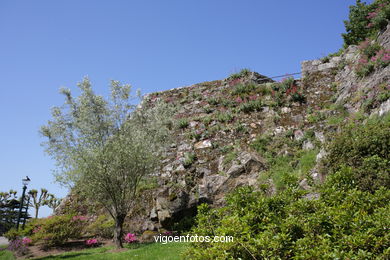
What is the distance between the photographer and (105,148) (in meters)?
12.9

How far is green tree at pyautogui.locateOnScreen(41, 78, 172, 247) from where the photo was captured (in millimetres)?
12617

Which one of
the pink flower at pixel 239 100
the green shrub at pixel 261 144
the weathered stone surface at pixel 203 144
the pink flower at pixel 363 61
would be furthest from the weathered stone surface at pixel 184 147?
the pink flower at pixel 363 61

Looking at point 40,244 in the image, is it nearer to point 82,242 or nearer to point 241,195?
point 82,242

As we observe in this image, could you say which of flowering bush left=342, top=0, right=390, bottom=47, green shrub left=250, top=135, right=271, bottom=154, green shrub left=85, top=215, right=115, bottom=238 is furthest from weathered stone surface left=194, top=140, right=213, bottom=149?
flowering bush left=342, top=0, right=390, bottom=47

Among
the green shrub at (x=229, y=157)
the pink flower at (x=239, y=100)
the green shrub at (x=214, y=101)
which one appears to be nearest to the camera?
the green shrub at (x=229, y=157)

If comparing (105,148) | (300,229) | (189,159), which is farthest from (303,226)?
(189,159)

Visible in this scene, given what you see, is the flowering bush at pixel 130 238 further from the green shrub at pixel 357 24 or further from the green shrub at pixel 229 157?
the green shrub at pixel 357 24

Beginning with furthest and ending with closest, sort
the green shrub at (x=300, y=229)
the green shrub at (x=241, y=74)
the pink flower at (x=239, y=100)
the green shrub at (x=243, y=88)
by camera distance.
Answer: the green shrub at (x=241, y=74), the green shrub at (x=243, y=88), the pink flower at (x=239, y=100), the green shrub at (x=300, y=229)

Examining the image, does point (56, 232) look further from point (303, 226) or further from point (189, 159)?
point (303, 226)

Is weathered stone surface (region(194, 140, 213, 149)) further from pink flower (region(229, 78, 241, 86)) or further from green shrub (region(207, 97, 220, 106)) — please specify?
pink flower (region(229, 78, 241, 86))

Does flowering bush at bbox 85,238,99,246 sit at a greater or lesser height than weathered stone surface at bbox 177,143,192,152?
lesser

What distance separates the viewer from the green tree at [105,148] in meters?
12.6

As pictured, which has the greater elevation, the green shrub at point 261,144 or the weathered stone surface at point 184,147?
the weathered stone surface at point 184,147

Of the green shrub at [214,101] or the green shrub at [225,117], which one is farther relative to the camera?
the green shrub at [214,101]
